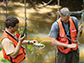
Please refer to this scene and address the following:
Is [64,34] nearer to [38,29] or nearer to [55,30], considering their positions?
[55,30]

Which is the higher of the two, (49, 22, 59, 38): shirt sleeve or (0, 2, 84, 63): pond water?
(49, 22, 59, 38): shirt sleeve

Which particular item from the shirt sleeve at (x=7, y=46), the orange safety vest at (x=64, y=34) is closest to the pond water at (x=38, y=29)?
the orange safety vest at (x=64, y=34)

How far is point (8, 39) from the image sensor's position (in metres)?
1.85

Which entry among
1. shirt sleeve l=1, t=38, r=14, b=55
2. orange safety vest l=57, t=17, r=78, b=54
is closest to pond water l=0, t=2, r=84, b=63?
orange safety vest l=57, t=17, r=78, b=54

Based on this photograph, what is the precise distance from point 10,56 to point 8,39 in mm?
233

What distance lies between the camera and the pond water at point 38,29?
4.07 m

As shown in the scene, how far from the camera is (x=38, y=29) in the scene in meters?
5.94

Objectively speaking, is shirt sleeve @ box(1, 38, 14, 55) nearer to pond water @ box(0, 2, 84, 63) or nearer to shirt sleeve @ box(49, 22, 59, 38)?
shirt sleeve @ box(49, 22, 59, 38)

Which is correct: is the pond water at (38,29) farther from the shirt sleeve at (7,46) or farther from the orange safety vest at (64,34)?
the shirt sleeve at (7,46)

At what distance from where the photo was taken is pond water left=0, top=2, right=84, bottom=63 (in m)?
4.07

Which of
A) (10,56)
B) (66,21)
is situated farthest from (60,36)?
(10,56)

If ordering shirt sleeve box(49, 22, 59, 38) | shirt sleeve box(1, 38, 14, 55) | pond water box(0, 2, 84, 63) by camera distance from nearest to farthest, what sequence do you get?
1. shirt sleeve box(1, 38, 14, 55)
2. shirt sleeve box(49, 22, 59, 38)
3. pond water box(0, 2, 84, 63)

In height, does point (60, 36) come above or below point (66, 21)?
below

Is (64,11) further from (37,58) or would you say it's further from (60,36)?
(37,58)
